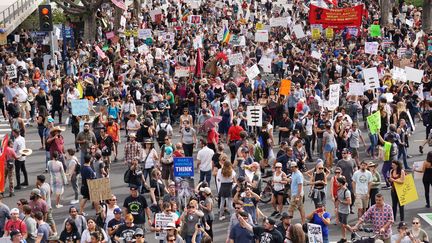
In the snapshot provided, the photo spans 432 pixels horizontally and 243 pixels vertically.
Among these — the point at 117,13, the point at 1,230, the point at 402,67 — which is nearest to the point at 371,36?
the point at 402,67

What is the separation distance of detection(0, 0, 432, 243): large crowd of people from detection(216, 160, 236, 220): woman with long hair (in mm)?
31

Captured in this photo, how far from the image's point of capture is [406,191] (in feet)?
66.1

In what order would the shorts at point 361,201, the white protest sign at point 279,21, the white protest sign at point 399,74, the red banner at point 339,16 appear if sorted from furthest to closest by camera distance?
the white protest sign at point 279,21
the red banner at point 339,16
the white protest sign at point 399,74
the shorts at point 361,201

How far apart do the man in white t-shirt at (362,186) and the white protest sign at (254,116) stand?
5974 millimetres

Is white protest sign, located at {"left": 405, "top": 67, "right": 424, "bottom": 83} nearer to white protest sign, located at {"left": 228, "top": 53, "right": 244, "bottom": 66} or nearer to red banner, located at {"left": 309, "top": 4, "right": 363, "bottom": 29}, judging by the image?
white protest sign, located at {"left": 228, "top": 53, "right": 244, "bottom": 66}

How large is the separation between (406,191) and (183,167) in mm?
4238

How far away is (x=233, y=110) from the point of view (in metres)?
28.1

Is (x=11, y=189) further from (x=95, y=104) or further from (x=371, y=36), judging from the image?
(x=371, y=36)

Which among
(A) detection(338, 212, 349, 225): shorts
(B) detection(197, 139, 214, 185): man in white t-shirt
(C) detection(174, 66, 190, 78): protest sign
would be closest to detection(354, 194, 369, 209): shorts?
(A) detection(338, 212, 349, 225): shorts

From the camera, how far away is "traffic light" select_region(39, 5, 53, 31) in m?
32.7

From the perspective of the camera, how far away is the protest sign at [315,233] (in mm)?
16641

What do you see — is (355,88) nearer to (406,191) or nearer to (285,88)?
(285,88)

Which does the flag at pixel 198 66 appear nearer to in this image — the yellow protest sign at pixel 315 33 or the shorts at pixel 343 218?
the yellow protest sign at pixel 315 33

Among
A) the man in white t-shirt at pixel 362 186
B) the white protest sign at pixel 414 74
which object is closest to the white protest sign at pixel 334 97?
the white protest sign at pixel 414 74
